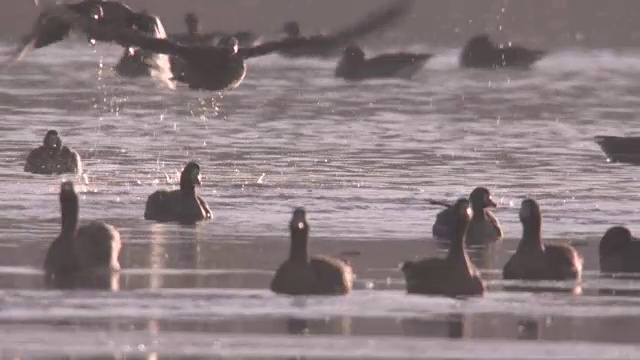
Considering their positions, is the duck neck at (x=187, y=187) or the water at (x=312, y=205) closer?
the water at (x=312, y=205)

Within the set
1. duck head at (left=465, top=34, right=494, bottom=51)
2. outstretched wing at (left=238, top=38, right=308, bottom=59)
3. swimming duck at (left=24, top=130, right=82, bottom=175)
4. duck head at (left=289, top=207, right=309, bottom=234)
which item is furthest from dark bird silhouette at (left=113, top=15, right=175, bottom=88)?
duck head at (left=465, top=34, right=494, bottom=51)

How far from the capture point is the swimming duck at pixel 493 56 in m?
63.9

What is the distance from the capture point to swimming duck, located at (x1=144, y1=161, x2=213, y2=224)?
25.0 metres

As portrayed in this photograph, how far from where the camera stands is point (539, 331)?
17.4m

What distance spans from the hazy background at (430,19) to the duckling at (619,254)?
5368 centimetres

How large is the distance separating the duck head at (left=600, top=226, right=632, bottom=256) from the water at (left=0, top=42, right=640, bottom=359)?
0.57 meters

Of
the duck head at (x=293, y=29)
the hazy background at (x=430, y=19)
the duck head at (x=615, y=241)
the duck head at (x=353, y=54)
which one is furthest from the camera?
the hazy background at (x=430, y=19)

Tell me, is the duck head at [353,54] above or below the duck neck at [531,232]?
above

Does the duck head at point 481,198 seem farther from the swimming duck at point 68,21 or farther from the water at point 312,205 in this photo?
the swimming duck at point 68,21

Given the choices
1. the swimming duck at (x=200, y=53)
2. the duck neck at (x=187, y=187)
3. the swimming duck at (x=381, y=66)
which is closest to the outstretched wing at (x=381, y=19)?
the swimming duck at (x=200, y=53)

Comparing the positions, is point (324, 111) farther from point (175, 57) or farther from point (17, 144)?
point (175, 57)

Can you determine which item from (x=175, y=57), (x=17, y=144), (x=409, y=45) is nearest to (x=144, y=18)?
(x=175, y=57)

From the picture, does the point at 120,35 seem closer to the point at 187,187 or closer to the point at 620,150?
the point at 187,187

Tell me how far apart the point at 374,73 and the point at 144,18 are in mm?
37791
